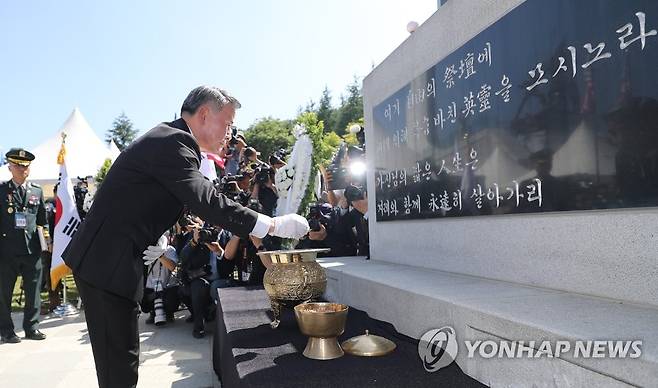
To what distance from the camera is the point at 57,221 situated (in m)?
5.95

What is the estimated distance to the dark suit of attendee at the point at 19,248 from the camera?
491 centimetres

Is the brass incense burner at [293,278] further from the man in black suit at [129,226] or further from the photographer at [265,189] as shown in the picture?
the photographer at [265,189]

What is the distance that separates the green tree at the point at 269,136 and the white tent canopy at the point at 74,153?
20.4m

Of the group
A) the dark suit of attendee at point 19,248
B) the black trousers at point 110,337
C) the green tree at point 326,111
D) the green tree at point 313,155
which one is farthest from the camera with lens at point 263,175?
the green tree at point 326,111

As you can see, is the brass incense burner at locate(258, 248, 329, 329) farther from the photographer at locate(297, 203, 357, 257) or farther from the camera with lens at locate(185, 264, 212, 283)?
the camera with lens at locate(185, 264, 212, 283)

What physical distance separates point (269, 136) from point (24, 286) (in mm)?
31140

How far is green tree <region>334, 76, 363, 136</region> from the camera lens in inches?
1614

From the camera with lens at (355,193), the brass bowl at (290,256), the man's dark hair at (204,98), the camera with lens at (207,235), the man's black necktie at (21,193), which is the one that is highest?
the man's dark hair at (204,98)

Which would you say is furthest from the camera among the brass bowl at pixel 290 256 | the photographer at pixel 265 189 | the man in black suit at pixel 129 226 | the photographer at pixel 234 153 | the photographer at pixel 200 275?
the photographer at pixel 234 153

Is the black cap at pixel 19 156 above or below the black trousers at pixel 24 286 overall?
above

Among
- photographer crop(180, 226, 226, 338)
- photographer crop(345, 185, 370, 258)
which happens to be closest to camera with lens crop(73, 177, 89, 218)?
photographer crop(180, 226, 226, 338)

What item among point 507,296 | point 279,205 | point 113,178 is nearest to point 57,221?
point 279,205

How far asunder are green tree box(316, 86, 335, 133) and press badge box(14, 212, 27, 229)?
1442 inches

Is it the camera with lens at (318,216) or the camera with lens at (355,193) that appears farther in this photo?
the camera with lens at (355,193)
